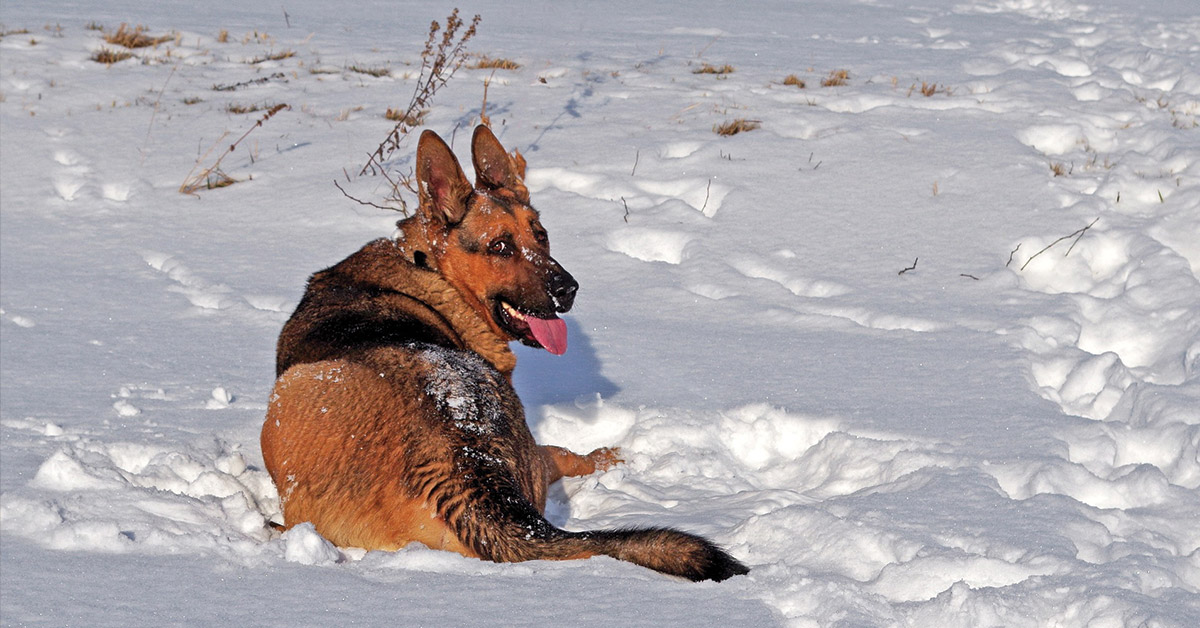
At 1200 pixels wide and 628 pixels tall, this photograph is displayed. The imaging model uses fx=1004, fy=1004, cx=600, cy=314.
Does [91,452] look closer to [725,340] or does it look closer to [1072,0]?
[725,340]

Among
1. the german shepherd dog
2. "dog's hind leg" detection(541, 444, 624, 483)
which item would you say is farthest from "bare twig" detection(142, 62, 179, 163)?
"dog's hind leg" detection(541, 444, 624, 483)

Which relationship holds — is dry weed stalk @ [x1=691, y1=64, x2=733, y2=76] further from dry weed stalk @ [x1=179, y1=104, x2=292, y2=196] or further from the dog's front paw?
the dog's front paw

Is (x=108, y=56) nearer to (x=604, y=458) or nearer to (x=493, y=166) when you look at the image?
(x=493, y=166)

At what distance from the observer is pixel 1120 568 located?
10.3ft

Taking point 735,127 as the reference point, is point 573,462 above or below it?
below

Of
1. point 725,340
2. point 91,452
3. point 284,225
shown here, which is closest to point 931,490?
point 725,340

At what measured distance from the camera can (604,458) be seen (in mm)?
4535

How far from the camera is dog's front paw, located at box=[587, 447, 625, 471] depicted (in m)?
4.50

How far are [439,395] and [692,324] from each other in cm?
281

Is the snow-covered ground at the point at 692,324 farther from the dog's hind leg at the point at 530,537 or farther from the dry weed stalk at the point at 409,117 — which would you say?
the dry weed stalk at the point at 409,117

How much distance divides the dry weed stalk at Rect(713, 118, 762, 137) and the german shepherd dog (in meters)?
4.44

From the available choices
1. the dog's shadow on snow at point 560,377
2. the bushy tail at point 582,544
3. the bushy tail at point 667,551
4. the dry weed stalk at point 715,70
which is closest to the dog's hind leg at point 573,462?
the dog's shadow on snow at point 560,377

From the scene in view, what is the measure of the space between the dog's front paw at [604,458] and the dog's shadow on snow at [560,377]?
23.3 inches

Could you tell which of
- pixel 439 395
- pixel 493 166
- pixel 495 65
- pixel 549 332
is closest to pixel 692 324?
pixel 549 332
